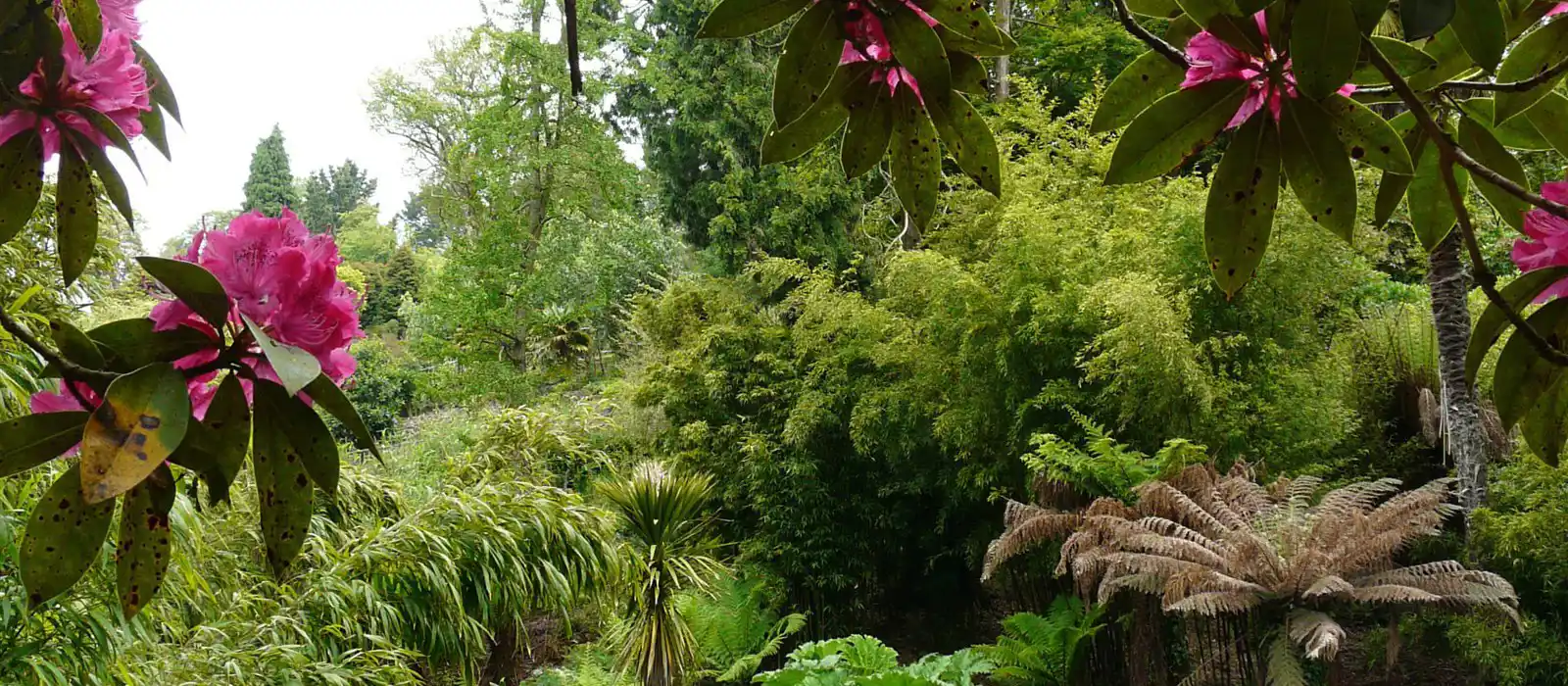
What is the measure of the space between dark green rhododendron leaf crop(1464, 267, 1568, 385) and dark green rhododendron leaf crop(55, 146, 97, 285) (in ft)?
1.95

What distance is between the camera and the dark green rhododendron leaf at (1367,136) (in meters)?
0.32

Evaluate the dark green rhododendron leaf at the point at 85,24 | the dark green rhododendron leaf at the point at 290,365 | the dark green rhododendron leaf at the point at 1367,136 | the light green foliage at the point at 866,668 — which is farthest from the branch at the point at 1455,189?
the light green foliage at the point at 866,668

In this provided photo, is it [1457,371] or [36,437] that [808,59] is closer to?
[36,437]

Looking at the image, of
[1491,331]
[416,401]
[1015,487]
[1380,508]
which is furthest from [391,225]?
[1491,331]

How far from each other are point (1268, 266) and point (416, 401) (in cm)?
927

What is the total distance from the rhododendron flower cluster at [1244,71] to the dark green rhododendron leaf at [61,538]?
1.38 feet

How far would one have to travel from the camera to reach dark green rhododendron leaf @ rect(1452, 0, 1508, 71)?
307 mm

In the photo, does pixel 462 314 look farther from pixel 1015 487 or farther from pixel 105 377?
pixel 105 377

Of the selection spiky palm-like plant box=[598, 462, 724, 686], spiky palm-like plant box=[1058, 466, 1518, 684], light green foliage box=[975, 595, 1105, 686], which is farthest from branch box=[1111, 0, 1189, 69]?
spiky palm-like plant box=[598, 462, 724, 686]

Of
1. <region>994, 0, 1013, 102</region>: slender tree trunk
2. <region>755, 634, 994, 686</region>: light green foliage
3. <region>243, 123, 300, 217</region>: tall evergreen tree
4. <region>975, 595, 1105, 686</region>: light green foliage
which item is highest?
<region>243, 123, 300, 217</region>: tall evergreen tree

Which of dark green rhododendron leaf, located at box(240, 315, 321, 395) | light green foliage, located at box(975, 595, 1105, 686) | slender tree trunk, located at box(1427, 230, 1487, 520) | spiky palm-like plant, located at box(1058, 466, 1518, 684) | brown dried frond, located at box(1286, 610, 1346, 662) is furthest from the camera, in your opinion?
light green foliage, located at box(975, 595, 1105, 686)

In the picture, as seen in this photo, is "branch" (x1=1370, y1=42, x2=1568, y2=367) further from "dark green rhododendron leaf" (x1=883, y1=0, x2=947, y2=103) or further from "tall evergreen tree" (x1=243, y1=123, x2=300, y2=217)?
"tall evergreen tree" (x1=243, y1=123, x2=300, y2=217)

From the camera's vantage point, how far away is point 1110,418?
3707 mm

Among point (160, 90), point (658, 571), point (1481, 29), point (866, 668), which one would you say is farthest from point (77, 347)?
point (658, 571)
